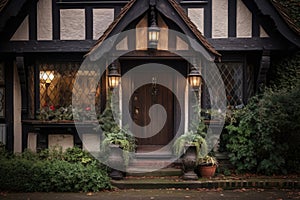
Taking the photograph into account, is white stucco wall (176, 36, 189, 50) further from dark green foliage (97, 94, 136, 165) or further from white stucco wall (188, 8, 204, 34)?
dark green foliage (97, 94, 136, 165)

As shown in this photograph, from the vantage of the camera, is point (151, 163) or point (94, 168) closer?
point (94, 168)

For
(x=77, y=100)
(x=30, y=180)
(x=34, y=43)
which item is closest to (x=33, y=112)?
(x=77, y=100)

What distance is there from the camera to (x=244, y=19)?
9070 millimetres

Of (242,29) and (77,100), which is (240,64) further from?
(77,100)

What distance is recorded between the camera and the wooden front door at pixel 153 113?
9836 millimetres

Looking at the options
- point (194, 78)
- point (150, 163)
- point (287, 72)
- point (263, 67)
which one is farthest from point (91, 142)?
point (287, 72)

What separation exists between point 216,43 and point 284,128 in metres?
2.67

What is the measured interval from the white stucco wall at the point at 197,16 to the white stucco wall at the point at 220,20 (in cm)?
30

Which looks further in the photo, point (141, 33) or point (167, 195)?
point (141, 33)

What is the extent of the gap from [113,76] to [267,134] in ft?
12.4

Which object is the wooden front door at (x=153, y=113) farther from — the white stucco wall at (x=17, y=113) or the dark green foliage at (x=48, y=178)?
the white stucco wall at (x=17, y=113)

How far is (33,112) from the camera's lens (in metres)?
9.37

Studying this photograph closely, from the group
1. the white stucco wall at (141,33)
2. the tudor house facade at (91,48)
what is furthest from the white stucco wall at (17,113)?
the white stucco wall at (141,33)

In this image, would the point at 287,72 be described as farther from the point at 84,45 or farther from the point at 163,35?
the point at 84,45
